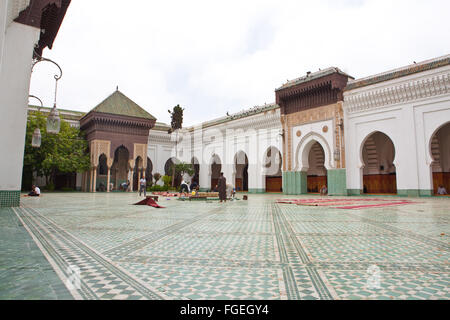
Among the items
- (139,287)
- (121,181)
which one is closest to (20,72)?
(139,287)

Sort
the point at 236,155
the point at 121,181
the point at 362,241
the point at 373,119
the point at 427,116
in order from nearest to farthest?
1. the point at 362,241
2. the point at 427,116
3. the point at 373,119
4. the point at 236,155
5. the point at 121,181

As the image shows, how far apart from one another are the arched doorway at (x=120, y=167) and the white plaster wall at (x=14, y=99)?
39.0 feet

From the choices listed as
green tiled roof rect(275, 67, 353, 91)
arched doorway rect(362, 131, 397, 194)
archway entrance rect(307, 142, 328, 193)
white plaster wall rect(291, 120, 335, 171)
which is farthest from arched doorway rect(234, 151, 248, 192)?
arched doorway rect(362, 131, 397, 194)

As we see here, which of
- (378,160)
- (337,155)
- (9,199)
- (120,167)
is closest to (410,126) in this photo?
(337,155)

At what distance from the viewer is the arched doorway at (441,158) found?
945 cm

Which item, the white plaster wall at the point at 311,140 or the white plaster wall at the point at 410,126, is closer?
the white plaster wall at the point at 410,126

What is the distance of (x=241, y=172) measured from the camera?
1580 centimetres

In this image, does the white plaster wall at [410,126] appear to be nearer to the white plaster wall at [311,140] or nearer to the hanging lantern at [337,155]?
the hanging lantern at [337,155]

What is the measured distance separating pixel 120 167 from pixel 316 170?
34.0 feet

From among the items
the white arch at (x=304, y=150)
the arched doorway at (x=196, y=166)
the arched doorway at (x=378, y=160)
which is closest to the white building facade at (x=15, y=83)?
the white arch at (x=304, y=150)

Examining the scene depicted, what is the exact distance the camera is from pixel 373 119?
9359 millimetres

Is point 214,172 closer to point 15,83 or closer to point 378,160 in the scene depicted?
point 378,160
